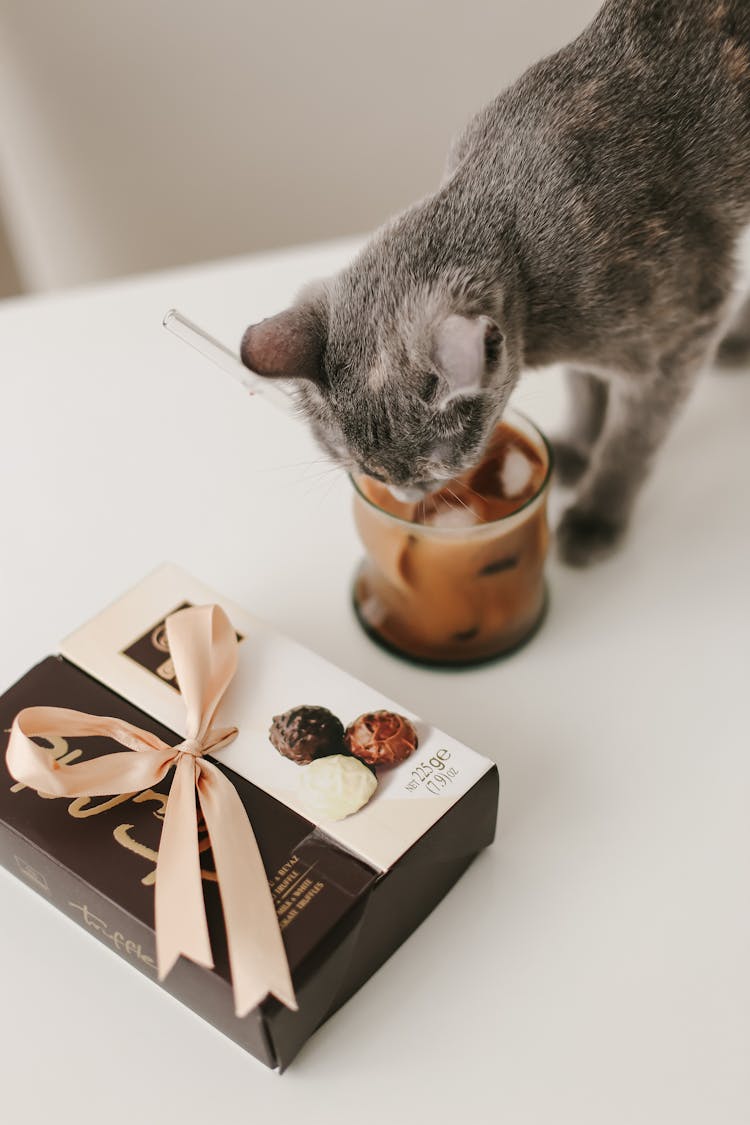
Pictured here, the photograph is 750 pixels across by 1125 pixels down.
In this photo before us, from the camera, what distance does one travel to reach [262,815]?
58 cm

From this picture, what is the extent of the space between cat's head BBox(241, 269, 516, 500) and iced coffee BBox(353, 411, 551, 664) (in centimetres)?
4

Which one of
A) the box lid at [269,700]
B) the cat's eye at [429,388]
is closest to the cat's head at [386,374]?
the cat's eye at [429,388]

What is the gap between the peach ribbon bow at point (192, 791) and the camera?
51cm

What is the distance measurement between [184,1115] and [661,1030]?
25 cm

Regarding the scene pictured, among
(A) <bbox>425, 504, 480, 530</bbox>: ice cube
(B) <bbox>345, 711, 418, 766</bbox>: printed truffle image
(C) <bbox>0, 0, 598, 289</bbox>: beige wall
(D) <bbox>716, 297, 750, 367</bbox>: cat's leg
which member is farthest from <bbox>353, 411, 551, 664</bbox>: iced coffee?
(C) <bbox>0, 0, 598, 289</bbox>: beige wall

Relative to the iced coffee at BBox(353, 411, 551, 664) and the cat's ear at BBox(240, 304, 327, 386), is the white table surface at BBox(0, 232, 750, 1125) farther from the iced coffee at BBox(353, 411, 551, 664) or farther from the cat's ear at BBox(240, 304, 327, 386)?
the cat's ear at BBox(240, 304, 327, 386)

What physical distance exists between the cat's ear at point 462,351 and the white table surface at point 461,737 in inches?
10.2

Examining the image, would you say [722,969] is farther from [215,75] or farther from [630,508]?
[215,75]

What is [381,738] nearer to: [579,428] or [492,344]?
[492,344]

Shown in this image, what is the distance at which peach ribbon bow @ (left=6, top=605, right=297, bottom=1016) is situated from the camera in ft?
1.68

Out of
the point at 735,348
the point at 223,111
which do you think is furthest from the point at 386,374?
the point at 223,111

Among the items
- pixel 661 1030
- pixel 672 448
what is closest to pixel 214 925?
pixel 661 1030

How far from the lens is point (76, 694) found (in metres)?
0.63

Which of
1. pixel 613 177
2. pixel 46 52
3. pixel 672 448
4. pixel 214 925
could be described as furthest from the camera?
pixel 46 52
